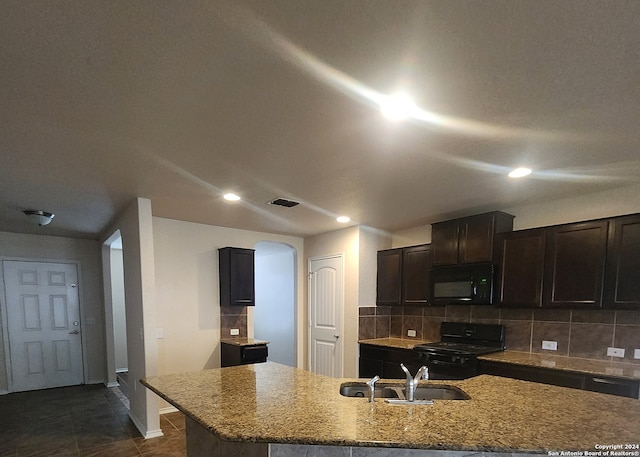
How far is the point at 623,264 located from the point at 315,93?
2.86 meters

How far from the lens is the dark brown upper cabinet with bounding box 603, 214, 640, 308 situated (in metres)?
2.51

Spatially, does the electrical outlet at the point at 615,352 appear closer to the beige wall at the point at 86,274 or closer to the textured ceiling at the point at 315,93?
the textured ceiling at the point at 315,93

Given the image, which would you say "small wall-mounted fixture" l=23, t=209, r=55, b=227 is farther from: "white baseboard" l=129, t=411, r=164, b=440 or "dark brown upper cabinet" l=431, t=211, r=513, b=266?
"dark brown upper cabinet" l=431, t=211, r=513, b=266

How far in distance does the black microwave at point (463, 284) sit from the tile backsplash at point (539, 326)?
0.38 metres

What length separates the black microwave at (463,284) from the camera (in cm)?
343

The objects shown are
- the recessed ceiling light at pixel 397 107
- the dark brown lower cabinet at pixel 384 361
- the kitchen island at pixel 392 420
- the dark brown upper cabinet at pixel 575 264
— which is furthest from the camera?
the dark brown lower cabinet at pixel 384 361

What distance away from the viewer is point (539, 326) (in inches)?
130

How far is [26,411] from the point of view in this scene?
13.4ft

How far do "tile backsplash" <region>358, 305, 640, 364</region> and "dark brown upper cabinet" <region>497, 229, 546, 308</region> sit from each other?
34 centimetres

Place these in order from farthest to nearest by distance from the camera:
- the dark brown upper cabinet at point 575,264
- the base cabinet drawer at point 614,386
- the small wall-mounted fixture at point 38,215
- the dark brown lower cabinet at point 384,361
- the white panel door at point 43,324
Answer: the white panel door at point 43,324
the dark brown lower cabinet at point 384,361
the small wall-mounted fixture at point 38,215
the dark brown upper cabinet at point 575,264
the base cabinet drawer at point 614,386

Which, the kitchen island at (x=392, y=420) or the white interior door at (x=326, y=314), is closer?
the kitchen island at (x=392, y=420)

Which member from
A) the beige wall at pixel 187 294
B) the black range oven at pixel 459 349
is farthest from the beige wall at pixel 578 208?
the beige wall at pixel 187 294

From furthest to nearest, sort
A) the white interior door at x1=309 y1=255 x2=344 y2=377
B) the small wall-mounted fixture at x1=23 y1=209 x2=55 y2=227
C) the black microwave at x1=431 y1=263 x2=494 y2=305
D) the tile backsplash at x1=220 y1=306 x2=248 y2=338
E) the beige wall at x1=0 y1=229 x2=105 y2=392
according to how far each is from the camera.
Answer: the beige wall at x1=0 y1=229 x2=105 y2=392
the white interior door at x1=309 y1=255 x2=344 y2=377
the tile backsplash at x1=220 y1=306 x2=248 y2=338
the small wall-mounted fixture at x1=23 y1=209 x2=55 y2=227
the black microwave at x1=431 y1=263 x2=494 y2=305

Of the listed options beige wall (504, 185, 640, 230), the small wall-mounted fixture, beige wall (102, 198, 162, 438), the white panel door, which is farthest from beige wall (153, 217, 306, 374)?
beige wall (504, 185, 640, 230)
